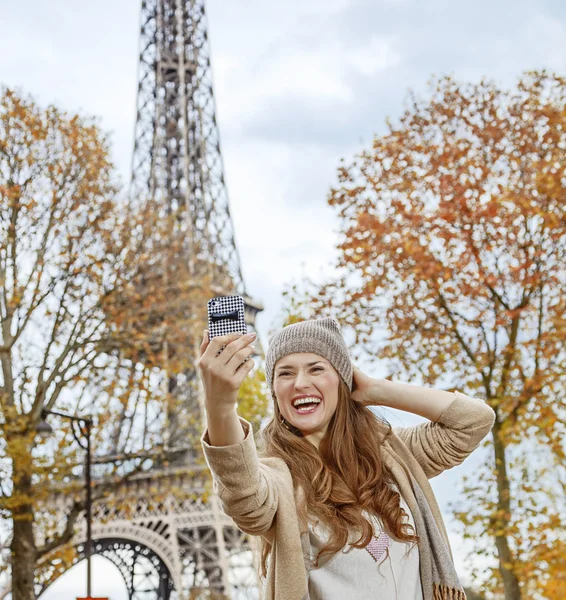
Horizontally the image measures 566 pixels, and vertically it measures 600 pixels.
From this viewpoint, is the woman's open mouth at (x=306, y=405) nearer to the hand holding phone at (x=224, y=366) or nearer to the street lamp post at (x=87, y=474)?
the hand holding phone at (x=224, y=366)

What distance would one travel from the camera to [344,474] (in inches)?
116

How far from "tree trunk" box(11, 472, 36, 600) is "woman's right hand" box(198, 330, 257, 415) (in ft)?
41.8

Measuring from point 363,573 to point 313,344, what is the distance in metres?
0.77

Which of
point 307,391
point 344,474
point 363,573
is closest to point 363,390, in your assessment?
point 307,391

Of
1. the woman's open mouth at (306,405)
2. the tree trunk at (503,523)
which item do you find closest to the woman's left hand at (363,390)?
the woman's open mouth at (306,405)

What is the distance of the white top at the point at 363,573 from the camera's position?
269cm

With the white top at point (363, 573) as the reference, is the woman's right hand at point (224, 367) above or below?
above

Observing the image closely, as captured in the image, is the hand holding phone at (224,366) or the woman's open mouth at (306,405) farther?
the woman's open mouth at (306,405)

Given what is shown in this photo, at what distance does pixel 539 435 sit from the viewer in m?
12.6

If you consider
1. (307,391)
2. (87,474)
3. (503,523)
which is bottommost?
(307,391)

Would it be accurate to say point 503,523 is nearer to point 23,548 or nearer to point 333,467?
point 23,548

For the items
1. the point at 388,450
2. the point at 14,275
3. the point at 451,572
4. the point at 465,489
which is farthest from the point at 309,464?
the point at 14,275

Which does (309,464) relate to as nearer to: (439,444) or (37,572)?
(439,444)

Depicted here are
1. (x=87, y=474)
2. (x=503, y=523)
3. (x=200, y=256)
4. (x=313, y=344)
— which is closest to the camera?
(x=313, y=344)
